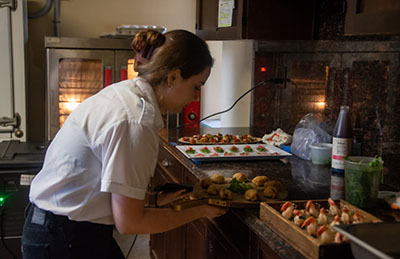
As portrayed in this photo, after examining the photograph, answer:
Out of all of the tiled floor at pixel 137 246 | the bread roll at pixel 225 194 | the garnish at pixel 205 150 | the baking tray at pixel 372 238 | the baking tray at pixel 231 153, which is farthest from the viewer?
the tiled floor at pixel 137 246

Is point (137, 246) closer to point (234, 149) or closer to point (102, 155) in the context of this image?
point (234, 149)

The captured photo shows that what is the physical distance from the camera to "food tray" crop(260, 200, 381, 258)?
109 cm

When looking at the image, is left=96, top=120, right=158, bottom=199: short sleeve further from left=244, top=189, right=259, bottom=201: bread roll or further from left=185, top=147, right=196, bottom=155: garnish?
left=185, top=147, right=196, bottom=155: garnish

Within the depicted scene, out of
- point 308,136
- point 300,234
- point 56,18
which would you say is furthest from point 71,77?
point 300,234

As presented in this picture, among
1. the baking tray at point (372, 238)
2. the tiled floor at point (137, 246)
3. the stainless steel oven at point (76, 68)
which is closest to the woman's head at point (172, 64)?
the baking tray at point (372, 238)

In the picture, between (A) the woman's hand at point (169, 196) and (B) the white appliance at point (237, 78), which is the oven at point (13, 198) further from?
(B) the white appliance at point (237, 78)

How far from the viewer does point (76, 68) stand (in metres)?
3.94

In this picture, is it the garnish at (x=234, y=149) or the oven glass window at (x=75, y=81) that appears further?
the oven glass window at (x=75, y=81)

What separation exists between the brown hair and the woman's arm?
0.39m

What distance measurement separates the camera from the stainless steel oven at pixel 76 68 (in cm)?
376

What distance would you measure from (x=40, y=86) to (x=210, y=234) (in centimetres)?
286

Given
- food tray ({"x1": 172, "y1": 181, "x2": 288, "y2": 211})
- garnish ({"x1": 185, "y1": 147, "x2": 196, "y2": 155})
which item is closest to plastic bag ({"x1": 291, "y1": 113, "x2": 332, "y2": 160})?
garnish ({"x1": 185, "y1": 147, "x2": 196, "y2": 155})

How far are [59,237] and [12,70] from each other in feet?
8.41

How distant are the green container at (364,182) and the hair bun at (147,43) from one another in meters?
0.74
